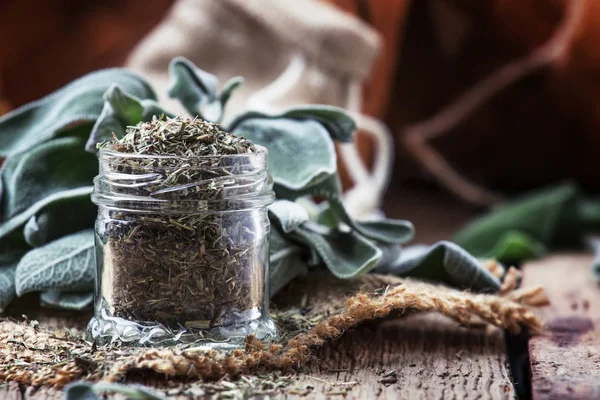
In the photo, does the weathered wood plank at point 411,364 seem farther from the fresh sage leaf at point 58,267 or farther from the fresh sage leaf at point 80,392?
the fresh sage leaf at point 58,267

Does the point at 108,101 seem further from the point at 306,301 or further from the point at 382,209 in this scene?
the point at 382,209

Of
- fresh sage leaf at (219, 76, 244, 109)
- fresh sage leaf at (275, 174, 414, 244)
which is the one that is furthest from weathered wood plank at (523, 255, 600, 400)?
fresh sage leaf at (219, 76, 244, 109)

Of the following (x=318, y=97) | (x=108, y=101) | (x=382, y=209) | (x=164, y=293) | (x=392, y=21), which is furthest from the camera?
(x=382, y=209)

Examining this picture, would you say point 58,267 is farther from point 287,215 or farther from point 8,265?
point 287,215

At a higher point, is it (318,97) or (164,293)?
(318,97)

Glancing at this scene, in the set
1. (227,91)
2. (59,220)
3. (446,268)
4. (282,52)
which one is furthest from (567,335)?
(282,52)

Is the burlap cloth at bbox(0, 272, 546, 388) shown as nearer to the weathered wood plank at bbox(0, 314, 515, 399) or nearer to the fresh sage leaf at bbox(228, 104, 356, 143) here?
the weathered wood plank at bbox(0, 314, 515, 399)

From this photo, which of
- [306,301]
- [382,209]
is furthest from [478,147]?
[306,301]
